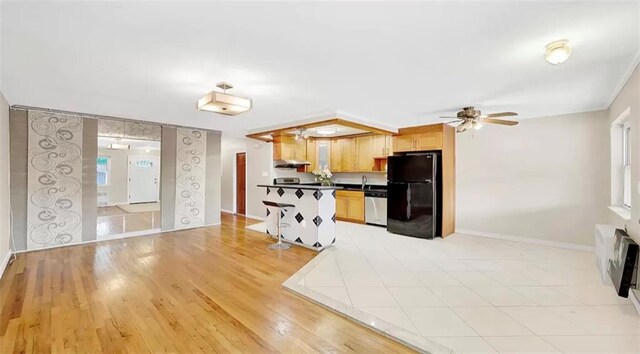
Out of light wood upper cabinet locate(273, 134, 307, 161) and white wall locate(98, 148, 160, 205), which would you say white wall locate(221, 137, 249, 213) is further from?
white wall locate(98, 148, 160, 205)

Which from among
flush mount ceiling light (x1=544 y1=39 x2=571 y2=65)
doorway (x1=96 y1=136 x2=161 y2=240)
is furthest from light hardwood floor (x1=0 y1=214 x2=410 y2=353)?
flush mount ceiling light (x1=544 y1=39 x2=571 y2=65)

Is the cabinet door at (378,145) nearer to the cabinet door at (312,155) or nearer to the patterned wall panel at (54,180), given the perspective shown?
the cabinet door at (312,155)

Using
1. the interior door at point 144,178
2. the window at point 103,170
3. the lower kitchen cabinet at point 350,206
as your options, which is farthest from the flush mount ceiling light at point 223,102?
the lower kitchen cabinet at point 350,206

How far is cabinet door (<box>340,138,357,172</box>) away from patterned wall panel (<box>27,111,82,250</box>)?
5.22m

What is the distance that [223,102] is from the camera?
2754mm

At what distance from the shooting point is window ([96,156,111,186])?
4.69 meters

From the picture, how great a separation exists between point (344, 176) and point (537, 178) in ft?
13.5

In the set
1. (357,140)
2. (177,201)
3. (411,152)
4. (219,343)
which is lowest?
(219,343)

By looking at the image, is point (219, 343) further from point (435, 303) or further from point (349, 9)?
point (349, 9)

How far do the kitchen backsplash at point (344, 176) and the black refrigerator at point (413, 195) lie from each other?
4.11ft

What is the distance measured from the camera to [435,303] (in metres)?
2.45

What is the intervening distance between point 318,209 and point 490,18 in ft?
10.1

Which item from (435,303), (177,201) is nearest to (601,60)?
(435,303)

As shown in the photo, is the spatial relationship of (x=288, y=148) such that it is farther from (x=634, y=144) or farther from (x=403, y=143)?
(x=634, y=144)
